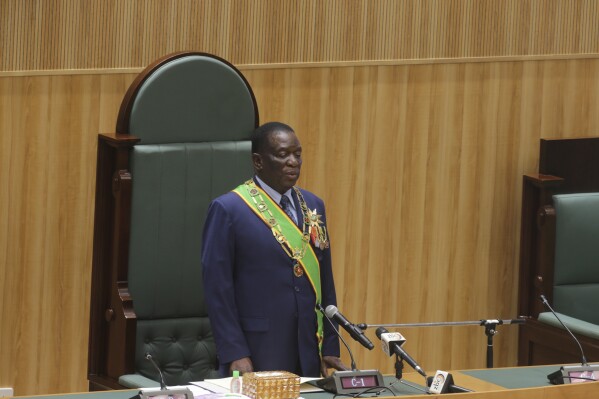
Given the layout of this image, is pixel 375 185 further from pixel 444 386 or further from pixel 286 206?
pixel 444 386

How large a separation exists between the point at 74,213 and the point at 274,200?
3.45 ft

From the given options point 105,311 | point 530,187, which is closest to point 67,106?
point 105,311

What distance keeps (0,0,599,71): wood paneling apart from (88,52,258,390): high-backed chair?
47 cm

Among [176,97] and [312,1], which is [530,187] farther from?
[176,97]

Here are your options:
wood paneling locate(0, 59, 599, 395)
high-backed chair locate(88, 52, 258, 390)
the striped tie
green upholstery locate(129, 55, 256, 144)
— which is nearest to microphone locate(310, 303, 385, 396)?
the striped tie

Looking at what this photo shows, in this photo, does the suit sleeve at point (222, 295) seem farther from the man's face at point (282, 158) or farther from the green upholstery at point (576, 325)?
the green upholstery at point (576, 325)

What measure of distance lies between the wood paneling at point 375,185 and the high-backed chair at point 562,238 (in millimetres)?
205

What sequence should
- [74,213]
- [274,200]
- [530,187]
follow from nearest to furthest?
[274,200] < [74,213] < [530,187]

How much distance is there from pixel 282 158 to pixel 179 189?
0.56 meters

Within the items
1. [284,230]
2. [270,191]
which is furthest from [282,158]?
[284,230]

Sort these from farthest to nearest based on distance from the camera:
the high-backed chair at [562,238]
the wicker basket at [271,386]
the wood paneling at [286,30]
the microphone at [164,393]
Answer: the high-backed chair at [562,238] → the wood paneling at [286,30] → the wicker basket at [271,386] → the microphone at [164,393]

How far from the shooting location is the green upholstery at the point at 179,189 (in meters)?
5.27

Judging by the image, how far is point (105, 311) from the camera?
5.32 meters

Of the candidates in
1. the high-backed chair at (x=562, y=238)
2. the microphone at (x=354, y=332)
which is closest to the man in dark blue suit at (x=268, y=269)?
the microphone at (x=354, y=332)
